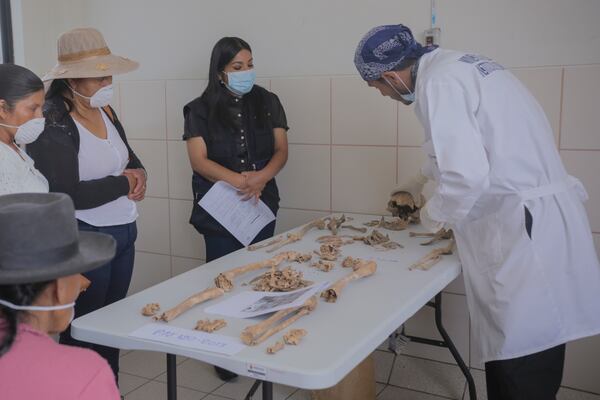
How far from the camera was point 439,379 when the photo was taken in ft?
9.45

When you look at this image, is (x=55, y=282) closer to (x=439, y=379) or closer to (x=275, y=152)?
(x=275, y=152)

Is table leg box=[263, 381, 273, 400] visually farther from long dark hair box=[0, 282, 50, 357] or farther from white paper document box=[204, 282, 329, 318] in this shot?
long dark hair box=[0, 282, 50, 357]

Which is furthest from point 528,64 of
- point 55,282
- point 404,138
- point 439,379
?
point 55,282

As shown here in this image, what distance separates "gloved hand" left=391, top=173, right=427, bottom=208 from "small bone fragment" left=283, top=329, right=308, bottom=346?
1.25 metres

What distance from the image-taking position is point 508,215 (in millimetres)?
1897

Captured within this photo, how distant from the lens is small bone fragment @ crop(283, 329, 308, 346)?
1.39 metres

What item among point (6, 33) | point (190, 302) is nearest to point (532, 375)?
point (190, 302)

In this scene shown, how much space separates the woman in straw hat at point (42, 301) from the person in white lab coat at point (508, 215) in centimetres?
112

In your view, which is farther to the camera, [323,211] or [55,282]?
[323,211]

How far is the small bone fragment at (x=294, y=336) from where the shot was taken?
1.39 metres

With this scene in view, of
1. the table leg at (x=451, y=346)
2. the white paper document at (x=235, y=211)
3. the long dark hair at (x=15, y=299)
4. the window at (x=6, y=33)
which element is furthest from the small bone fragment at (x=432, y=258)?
the window at (x=6, y=33)

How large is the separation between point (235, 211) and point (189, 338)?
1335 millimetres

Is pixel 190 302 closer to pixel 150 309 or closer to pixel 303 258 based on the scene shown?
pixel 150 309

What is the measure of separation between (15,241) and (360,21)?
220cm
